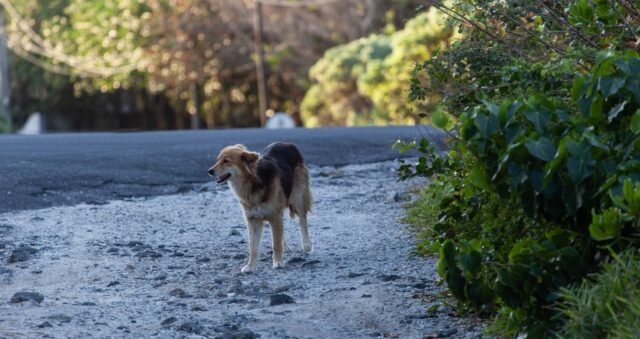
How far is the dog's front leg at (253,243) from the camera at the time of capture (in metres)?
8.43

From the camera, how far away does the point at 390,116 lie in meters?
30.1

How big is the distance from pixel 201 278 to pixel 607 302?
11.4ft

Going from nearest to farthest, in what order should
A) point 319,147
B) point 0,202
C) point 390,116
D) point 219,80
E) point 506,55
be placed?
point 506,55
point 0,202
point 319,147
point 390,116
point 219,80

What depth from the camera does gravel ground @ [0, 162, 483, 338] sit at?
6688mm

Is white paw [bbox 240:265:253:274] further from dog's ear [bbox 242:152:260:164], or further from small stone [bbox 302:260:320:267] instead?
dog's ear [bbox 242:152:260:164]

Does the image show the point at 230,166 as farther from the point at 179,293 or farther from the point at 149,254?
the point at 179,293

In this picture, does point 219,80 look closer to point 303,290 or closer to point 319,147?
point 319,147

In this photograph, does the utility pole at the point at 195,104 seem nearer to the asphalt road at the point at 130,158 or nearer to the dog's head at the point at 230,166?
the asphalt road at the point at 130,158

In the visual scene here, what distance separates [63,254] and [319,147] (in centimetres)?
753

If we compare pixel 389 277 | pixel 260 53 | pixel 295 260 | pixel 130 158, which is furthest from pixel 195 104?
pixel 389 277

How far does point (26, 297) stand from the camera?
280 inches

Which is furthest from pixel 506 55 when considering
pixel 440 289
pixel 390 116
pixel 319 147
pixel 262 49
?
pixel 262 49

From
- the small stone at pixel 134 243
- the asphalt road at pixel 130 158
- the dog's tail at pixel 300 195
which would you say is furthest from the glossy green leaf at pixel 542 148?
the asphalt road at pixel 130 158

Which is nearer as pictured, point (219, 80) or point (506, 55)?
point (506, 55)
